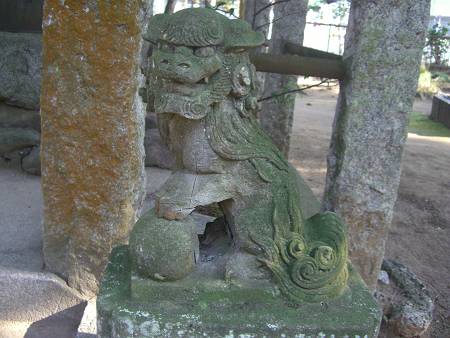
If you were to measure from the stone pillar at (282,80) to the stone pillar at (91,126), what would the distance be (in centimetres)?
290

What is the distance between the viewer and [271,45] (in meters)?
5.66

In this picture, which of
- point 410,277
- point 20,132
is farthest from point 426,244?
point 20,132

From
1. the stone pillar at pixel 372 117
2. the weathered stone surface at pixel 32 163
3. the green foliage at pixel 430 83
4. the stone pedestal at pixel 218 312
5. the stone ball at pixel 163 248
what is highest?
the green foliage at pixel 430 83

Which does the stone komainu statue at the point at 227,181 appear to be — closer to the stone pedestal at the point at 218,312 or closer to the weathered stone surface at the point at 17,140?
the stone pedestal at the point at 218,312

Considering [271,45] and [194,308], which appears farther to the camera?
[271,45]

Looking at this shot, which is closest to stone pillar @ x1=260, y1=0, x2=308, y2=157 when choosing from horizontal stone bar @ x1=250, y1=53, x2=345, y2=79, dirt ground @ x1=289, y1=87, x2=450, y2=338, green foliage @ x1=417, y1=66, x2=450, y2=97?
dirt ground @ x1=289, y1=87, x2=450, y2=338

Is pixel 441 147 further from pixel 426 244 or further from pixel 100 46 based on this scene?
pixel 100 46

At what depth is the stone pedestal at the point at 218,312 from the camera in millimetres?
1848

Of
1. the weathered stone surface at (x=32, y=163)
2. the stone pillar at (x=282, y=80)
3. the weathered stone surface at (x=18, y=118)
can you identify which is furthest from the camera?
the stone pillar at (x=282, y=80)

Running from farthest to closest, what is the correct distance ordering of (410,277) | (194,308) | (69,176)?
(410,277) → (69,176) → (194,308)

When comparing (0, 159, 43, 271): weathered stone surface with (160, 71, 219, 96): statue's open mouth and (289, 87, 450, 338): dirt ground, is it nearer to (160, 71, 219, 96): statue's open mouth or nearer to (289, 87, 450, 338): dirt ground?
(160, 71, 219, 96): statue's open mouth

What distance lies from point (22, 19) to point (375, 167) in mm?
4350

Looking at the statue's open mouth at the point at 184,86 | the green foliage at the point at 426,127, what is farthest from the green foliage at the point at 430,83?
the statue's open mouth at the point at 184,86

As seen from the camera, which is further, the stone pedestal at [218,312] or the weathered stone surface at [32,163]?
the weathered stone surface at [32,163]
